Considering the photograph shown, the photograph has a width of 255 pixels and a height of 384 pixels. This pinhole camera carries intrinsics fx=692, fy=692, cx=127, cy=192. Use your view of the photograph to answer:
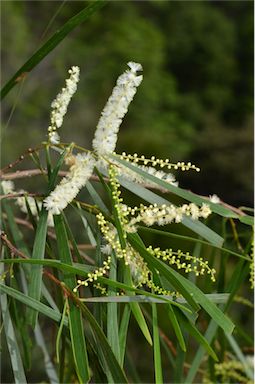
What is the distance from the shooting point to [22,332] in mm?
701

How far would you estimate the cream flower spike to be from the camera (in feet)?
1.79

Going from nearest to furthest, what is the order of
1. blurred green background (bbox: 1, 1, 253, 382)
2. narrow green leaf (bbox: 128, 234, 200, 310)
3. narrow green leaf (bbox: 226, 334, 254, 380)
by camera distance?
narrow green leaf (bbox: 128, 234, 200, 310), narrow green leaf (bbox: 226, 334, 254, 380), blurred green background (bbox: 1, 1, 253, 382)

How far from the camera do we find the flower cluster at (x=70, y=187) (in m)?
0.54

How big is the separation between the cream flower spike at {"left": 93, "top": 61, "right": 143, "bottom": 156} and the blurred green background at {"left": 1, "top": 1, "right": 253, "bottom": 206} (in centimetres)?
350

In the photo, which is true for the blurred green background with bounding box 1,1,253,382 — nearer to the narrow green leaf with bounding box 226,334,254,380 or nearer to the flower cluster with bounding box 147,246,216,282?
the narrow green leaf with bounding box 226,334,254,380

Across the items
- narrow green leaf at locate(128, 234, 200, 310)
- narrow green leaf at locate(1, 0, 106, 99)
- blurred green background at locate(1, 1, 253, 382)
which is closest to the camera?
narrow green leaf at locate(128, 234, 200, 310)

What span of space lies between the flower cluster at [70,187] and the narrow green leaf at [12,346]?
0.45ft

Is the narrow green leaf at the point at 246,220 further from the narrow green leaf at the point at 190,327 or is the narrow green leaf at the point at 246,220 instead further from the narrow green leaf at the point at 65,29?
the narrow green leaf at the point at 65,29

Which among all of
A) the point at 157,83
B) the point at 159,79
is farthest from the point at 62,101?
the point at 159,79

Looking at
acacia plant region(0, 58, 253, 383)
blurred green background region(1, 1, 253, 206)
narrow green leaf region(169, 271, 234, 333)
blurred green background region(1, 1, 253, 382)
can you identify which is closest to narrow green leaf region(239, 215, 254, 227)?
acacia plant region(0, 58, 253, 383)

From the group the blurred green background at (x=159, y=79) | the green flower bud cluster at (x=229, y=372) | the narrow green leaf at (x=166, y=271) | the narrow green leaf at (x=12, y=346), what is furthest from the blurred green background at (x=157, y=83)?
the narrow green leaf at (x=166, y=271)

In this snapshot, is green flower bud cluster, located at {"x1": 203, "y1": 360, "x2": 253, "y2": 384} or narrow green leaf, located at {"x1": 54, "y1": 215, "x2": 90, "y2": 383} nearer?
narrow green leaf, located at {"x1": 54, "y1": 215, "x2": 90, "y2": 383}

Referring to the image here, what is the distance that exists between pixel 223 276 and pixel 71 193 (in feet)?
1.08

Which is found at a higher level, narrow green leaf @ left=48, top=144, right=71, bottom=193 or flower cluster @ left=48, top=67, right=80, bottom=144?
flower cluster @ left=48, top=67, right=80, bottom=144
